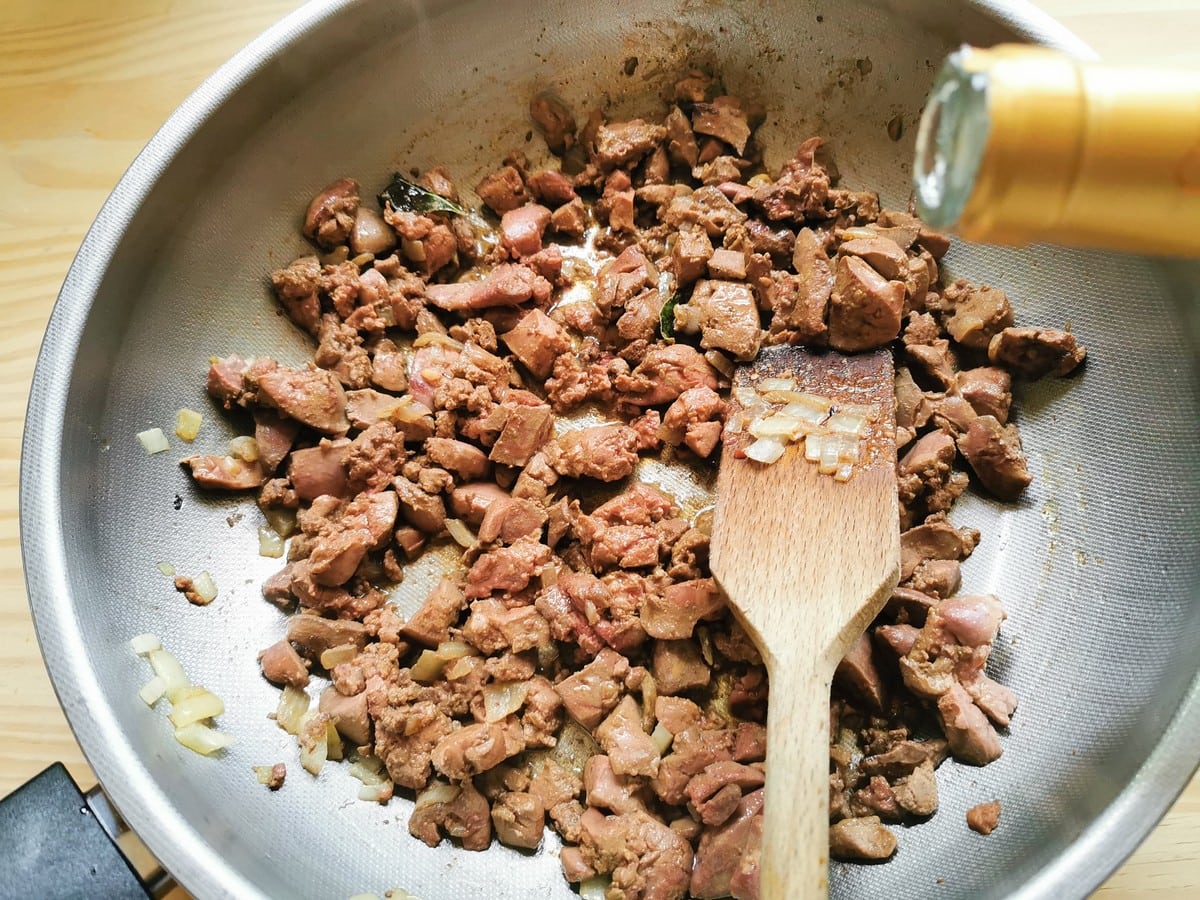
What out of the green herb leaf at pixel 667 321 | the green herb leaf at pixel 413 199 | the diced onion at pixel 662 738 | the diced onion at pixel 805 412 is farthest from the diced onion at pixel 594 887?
the green herb leaf at pixel 413 199

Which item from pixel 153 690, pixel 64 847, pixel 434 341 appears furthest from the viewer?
pixel 434 341

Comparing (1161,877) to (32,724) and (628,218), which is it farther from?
(32,724)

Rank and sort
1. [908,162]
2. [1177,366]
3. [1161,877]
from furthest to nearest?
1. [908,162]
2. [1177,366]
3. [1161,877]

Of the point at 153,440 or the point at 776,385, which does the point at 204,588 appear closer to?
the point at 153,440

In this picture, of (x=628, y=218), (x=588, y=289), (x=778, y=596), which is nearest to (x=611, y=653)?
(x=778, y=596)

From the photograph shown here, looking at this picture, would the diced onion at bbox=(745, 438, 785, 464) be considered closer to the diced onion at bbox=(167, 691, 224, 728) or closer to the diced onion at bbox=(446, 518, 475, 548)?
the diced onion at bbox=(446, 518, 475, 548)

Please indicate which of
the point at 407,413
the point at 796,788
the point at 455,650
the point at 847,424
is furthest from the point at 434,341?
the point at 796,788

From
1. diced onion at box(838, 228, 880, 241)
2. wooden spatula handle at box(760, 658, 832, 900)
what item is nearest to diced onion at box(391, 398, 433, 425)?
wooden spatula handle at box(760, 658, 832, 900)
